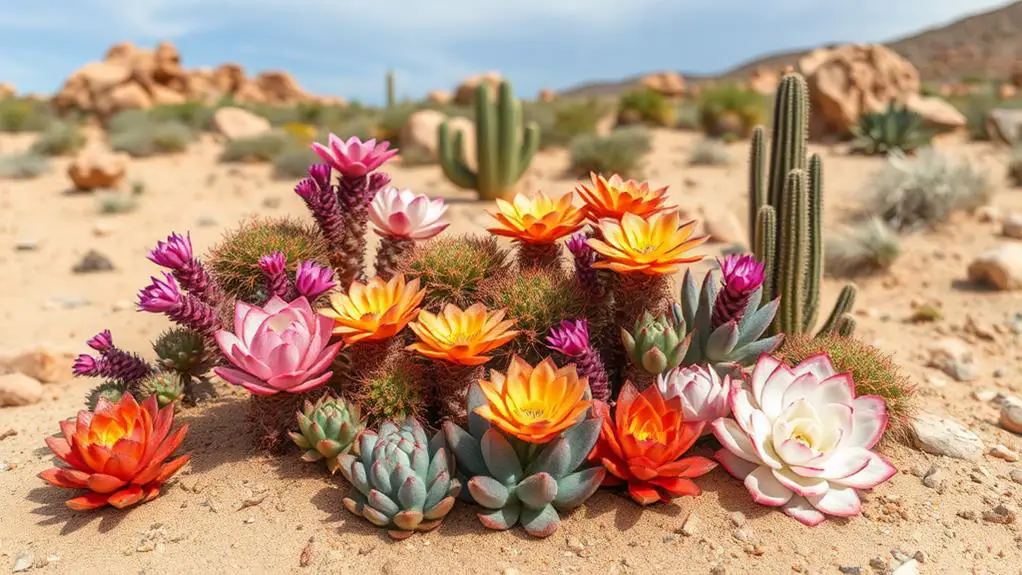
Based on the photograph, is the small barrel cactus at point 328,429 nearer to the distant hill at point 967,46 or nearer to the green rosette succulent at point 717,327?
the green rosette succulent at point 717,327

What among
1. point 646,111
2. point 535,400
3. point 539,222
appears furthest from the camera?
point 646,111

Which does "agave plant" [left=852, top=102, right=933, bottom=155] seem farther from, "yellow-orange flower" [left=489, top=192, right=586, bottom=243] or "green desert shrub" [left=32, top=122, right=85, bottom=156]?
"green desert shrub" [left=32, top=122, right=85, bottom=156]

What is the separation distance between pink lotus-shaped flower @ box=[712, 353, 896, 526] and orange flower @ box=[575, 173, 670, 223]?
80 centimetres

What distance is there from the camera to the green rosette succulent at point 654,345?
8.91ft

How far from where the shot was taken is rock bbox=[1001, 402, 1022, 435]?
11.8 ft

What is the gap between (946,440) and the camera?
3.12 meters

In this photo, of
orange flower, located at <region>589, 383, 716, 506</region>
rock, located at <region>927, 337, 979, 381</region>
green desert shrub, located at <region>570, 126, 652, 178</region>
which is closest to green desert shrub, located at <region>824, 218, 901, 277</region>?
rock, located at <region>927, 337, 979, 381</region>

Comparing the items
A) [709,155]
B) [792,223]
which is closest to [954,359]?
[792,223]

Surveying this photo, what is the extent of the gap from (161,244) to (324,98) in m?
58.8

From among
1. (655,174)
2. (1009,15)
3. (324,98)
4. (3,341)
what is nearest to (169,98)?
(655,174)

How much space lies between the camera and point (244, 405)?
350 centimetres

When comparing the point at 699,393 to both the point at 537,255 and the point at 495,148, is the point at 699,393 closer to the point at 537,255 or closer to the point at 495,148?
the point at 537,255

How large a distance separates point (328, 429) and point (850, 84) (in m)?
14.5

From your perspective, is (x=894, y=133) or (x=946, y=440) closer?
(x=946, y=440)
